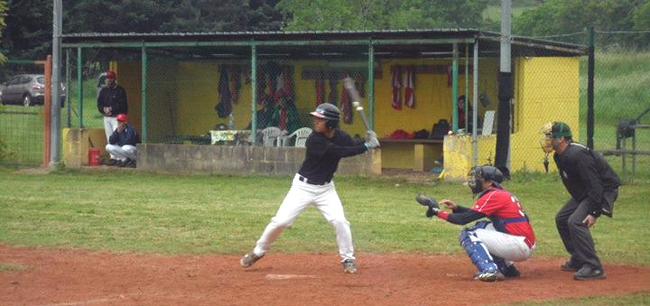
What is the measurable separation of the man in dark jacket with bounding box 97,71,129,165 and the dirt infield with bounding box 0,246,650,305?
37.8ft

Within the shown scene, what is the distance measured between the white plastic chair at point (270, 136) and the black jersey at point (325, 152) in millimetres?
12326

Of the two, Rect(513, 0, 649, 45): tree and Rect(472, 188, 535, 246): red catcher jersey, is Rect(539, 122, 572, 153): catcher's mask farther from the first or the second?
Rect(513, 0, 649, 45): tree

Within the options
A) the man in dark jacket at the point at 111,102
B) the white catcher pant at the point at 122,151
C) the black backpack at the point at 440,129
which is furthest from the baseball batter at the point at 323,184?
the man in dark jacket at the point at 111,102

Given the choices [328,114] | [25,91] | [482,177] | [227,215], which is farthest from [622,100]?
[25,91]

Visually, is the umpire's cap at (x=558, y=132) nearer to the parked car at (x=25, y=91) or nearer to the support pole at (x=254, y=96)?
the support pole at (x=254, y=96)

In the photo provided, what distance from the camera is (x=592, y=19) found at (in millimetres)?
57250

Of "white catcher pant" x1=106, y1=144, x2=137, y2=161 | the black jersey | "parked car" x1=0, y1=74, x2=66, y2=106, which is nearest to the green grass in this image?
"white catcher pant" x1=106, y1=144, x2=137, y2=161

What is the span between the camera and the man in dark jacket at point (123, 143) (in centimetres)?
2472

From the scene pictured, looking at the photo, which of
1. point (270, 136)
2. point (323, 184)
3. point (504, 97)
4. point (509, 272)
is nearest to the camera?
point (509, 272)

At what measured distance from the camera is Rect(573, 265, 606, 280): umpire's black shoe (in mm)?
11570

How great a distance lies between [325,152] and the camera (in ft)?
39.2

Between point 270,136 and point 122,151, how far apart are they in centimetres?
300

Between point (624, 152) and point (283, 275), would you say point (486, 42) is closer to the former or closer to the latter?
point (624, 152)

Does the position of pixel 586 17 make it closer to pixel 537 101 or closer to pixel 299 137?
pixel 537 101
